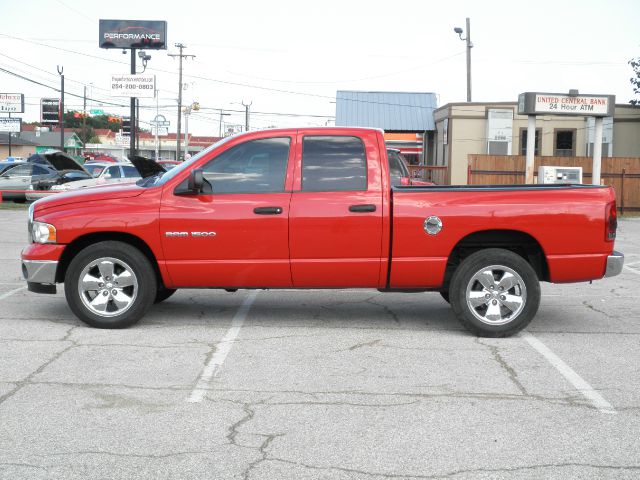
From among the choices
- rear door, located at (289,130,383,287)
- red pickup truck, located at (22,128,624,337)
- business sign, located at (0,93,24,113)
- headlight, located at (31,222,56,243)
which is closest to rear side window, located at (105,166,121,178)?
headlight, located at (31,222,56,243)

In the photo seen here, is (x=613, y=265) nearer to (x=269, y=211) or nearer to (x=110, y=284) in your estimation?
(x=269, y=211)

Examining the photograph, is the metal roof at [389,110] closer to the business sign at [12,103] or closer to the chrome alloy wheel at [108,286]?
the chrome alloy wheel at [108,286]

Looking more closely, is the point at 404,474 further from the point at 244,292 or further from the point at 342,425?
the point at 244,292

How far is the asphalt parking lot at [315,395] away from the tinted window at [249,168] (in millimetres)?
1389

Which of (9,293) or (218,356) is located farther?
(9,293)

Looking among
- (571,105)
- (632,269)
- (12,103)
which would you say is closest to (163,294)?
(632,269)

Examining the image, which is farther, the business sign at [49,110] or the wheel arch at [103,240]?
the business sign at [49,110]

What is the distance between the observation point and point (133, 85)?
133 ft

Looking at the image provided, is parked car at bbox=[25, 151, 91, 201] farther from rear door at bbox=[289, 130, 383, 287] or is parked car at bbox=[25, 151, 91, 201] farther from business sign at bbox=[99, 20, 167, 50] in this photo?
rear door at bbox=[289, 130, 383, 287]

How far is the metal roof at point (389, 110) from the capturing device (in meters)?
47.0

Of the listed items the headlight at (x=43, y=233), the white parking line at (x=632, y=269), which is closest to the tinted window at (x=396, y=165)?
the white parking line at (x=632, y=269)

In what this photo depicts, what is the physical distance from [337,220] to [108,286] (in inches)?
88.9

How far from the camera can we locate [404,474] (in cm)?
441

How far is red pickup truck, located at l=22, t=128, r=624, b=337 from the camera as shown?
7.82 metres
